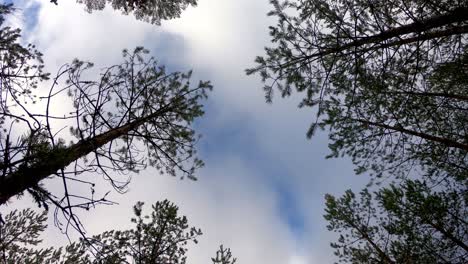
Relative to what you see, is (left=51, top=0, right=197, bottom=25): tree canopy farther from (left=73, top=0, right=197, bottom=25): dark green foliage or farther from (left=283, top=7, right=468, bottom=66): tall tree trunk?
(left=283, top=7, right=468, bottom=66): tall tree trunk

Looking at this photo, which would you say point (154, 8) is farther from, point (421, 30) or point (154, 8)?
point (421, 30)

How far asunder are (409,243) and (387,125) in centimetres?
298

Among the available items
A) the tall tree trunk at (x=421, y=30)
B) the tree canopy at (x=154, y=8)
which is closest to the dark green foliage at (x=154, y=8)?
the tree canopy at (x=154, y=8)

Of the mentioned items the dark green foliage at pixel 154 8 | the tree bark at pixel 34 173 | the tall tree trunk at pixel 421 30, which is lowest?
the tree bark at pixel 34 173

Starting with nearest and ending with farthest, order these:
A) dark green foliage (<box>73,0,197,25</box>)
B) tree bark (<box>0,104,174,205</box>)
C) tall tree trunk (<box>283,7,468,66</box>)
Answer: tree bark (<box>0,104,174,205</box>) → tall tree trunk (<box>283,7,468,66</box>) → dark green foliage (<box>73,0,197,25</box>)

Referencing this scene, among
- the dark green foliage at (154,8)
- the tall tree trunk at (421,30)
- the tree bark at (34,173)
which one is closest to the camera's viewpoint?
the tree bark at (34,173)

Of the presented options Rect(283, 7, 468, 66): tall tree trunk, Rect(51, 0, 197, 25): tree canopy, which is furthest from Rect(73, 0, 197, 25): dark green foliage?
Rect(283, 7, 468, 66): tall tree trunk

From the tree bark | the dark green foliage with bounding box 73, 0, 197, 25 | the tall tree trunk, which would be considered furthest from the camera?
the dark green foliage with bounding box 73, 0, 197, 25

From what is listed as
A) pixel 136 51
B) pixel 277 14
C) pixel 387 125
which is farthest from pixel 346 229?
pixel 136 51

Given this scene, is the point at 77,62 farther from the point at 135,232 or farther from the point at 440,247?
the point at 440,247

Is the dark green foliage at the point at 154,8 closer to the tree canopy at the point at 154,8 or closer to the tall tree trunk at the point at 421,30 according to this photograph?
the tree canopy at the point at 154,8

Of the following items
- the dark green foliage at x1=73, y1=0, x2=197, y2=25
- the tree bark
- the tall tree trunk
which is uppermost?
the dark green foliage at x1=73, y1=0, x2=197, y2=25

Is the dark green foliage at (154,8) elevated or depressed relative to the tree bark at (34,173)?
elevated

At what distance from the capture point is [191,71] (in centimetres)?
996
